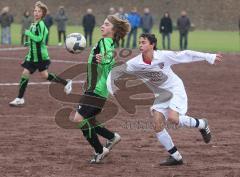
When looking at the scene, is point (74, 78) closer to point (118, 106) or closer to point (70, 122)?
point (118, 106)

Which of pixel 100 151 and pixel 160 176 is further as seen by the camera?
pixel 100 151

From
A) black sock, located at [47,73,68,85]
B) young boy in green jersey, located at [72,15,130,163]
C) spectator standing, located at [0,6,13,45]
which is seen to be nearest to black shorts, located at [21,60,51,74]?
black sock, located at [47,73,68,85]

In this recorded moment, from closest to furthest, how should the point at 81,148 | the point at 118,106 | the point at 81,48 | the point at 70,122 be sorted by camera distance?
the point at 81,148, the point at 81,48, the point at 70,122, the point at 118,106

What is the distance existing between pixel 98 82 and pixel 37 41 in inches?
219

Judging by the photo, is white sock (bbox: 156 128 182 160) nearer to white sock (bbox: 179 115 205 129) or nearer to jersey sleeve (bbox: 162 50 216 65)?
white sock (bbox: 179 115 205 129)

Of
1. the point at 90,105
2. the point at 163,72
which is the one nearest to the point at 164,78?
the point at 163,72

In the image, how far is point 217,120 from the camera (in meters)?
13.9

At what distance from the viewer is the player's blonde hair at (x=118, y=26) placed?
9.92 meters

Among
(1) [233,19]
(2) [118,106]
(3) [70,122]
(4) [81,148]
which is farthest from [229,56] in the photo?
(1) [233,19]

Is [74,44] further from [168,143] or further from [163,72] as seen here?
[168,143]

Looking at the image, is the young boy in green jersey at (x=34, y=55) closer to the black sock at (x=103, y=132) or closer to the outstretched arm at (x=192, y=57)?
the black sock at (x=103, y=132)

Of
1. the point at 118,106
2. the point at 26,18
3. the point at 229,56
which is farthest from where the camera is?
the point at 26,18

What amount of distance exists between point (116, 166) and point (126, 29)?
194 centimetres

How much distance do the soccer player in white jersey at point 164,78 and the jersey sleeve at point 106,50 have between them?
0.59 ft
